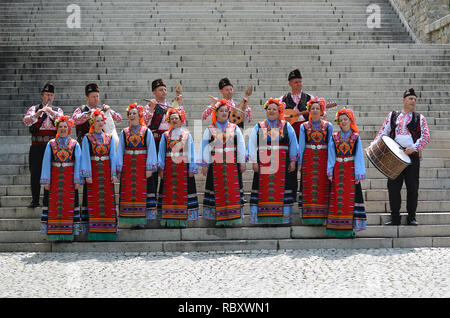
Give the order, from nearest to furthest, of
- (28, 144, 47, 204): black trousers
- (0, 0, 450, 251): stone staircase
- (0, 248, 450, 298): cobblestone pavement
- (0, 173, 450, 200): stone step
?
(0, 248, 450, 298): cobblestone pavement < (0, 0, 450, 251): stone staircase < (28, 144, 47, 204): black trousers < (0, 173, 450, 200): stone step

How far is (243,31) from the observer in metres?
13.9

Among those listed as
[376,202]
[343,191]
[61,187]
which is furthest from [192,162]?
[376,202]

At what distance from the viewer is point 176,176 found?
6.71 m

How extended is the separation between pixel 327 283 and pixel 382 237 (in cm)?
182

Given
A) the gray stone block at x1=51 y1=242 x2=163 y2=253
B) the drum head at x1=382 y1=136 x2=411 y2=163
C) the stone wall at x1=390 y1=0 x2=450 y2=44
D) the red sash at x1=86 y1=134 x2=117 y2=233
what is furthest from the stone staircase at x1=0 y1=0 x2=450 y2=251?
the drum head at x1=382 y1=136 x2=411 y2=163

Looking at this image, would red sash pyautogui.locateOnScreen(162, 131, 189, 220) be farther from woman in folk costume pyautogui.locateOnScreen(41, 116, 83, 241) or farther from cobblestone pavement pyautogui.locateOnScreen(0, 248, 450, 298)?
woman in folk costume pyautogui.locateOnScreen(41, 116, 83, 241)

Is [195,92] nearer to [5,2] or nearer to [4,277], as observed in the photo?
[4,277]

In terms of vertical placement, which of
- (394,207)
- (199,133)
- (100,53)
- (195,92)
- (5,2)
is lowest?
(394,207)

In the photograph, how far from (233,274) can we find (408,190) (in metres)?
2.75

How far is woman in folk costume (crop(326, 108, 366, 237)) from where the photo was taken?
6543 mm

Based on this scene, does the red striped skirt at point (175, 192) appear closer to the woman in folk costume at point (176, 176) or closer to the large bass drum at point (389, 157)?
the woman in folk costume at point (176, 176)

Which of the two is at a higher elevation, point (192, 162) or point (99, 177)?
point (192, 162)

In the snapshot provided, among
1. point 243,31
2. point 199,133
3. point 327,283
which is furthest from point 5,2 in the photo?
point 327,283

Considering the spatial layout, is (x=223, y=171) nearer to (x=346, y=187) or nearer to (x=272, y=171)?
(x=272, y=171)
